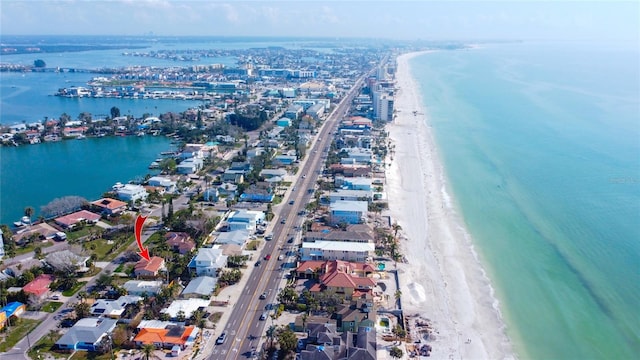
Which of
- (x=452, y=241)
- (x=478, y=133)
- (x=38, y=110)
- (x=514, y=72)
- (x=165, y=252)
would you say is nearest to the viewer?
(x=165, y=252)

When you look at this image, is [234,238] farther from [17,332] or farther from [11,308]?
[17,332]

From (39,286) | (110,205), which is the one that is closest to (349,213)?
(110,205)

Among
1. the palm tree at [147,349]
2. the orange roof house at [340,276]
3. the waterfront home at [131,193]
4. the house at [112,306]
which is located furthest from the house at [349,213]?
the palm tree at [147,349]

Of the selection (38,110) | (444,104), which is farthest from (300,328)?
(38,110)

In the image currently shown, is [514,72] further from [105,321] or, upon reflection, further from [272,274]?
[105,321]

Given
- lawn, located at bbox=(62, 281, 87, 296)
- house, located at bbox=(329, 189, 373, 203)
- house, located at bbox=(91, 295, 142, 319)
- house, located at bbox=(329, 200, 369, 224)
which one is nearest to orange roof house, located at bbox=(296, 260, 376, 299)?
house, located at bbox=(329, 200, 369, 224)

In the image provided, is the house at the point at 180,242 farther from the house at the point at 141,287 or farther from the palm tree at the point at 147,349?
the palm tree at the point at 147,349
